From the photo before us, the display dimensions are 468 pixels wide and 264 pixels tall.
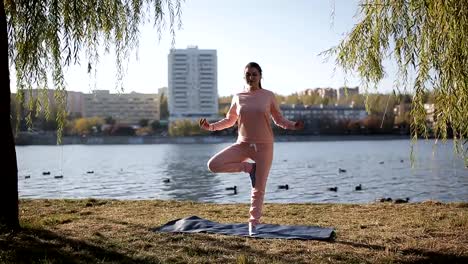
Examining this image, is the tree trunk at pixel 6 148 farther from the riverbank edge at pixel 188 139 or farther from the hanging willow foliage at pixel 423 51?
the riverbank edge at pixel 188 139

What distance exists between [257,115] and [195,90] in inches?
5150

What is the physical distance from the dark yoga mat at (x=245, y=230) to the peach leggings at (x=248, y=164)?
27 cm

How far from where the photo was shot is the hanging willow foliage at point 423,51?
5426mm

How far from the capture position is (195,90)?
13575 cm

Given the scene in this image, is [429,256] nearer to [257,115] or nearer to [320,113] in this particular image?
[257,115]

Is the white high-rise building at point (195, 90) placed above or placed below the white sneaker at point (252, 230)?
above

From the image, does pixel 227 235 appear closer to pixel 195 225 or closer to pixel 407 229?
pixel 195 225

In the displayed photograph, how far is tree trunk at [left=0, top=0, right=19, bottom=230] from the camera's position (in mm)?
5957

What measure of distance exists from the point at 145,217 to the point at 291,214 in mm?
2280

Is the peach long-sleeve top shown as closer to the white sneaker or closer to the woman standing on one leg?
the woman standing on one leg

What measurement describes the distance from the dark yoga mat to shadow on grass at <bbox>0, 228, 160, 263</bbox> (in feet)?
3.41

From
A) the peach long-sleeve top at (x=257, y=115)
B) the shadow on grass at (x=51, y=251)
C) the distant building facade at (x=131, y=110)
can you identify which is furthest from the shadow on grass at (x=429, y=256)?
the distant building facade at (x=131, y=110)

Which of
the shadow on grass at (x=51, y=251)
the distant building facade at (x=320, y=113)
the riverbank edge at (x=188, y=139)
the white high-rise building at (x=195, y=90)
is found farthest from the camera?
the distant building facade at (x=320, y=113)

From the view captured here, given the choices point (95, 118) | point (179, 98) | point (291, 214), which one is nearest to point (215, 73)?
point (179, 98)
